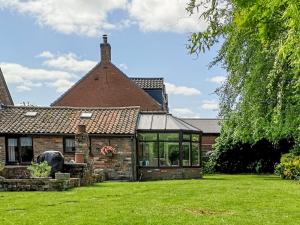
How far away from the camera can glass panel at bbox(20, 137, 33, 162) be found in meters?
26.8

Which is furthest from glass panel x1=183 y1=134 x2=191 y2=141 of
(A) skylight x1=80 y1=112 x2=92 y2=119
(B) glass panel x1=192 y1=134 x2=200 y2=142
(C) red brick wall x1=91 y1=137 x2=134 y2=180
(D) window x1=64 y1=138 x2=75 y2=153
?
(D) window x1=64 y1=138 x2=75 y2=153

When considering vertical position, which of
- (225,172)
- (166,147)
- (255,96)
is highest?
(255,96)

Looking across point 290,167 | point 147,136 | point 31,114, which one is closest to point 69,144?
point 31,114

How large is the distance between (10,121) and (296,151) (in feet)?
52.7

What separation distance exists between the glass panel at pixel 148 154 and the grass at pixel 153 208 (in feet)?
36.4

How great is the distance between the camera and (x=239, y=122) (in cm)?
2173

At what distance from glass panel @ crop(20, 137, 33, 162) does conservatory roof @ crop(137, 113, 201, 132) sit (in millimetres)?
6021

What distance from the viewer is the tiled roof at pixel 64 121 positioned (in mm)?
26672

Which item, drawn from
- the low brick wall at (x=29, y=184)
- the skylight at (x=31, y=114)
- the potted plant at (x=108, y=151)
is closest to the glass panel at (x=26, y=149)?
the skylight at (x=31, y=114)

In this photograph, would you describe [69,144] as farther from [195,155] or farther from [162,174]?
[195,155]

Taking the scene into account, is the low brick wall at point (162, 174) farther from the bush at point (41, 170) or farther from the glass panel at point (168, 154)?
the bush at point (41, 170)

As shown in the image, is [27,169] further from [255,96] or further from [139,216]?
[139,216]

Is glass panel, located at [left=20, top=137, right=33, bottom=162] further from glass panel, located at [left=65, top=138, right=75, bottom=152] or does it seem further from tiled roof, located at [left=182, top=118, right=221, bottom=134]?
tiled roof, located at [left=182, top=118, right=221, bottom=134]

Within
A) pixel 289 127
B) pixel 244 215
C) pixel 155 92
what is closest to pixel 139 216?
pixel 244 215
